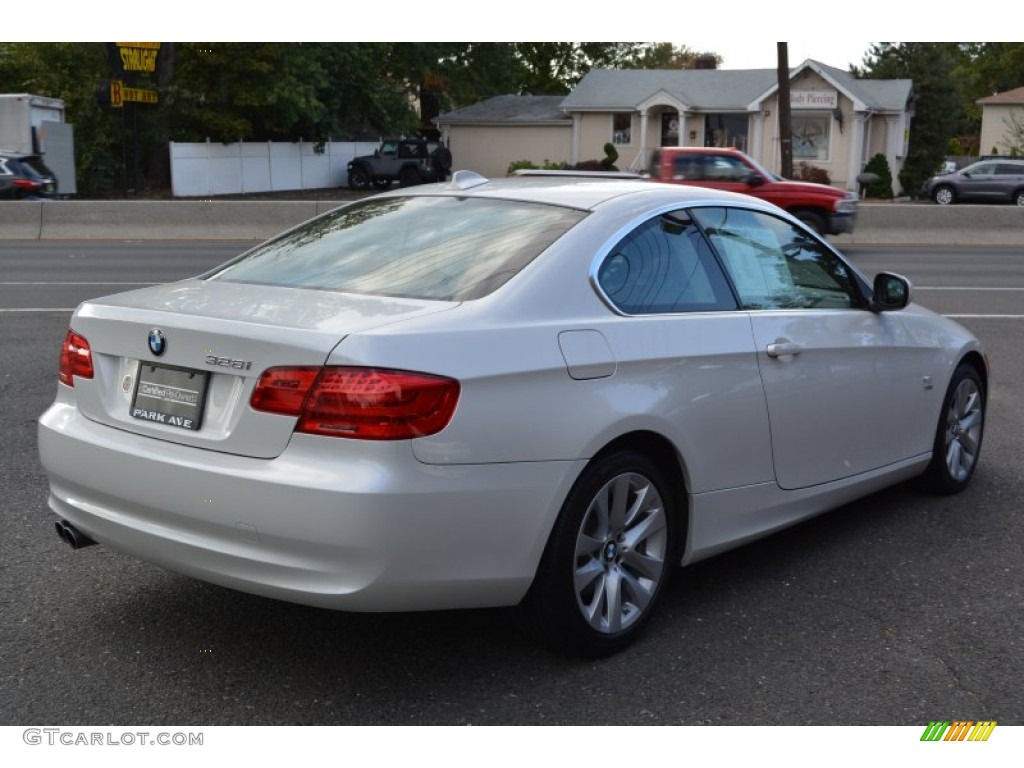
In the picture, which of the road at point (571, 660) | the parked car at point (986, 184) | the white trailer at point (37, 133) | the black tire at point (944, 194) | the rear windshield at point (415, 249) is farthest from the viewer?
the black tire at point (944, 194)

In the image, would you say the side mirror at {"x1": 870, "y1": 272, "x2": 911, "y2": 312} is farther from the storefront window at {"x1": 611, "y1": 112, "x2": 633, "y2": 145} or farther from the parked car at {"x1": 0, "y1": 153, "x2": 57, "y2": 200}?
the storefront window at {"x1": 611, "y1": 112, "x2": 633, "y2": 145}

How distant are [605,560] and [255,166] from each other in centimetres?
4497

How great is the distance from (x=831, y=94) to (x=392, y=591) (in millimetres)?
48284

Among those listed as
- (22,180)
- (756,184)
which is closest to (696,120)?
(22,180)

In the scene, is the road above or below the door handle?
below

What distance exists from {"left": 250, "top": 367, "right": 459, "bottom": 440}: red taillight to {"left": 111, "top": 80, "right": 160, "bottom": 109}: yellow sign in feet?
123

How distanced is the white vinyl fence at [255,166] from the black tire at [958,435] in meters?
39.5

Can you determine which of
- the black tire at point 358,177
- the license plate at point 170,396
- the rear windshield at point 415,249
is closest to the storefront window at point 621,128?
the black tire at point 358,177

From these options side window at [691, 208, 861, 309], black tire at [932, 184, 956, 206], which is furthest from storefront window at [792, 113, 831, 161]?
side window at [691, 208, 861, 309]

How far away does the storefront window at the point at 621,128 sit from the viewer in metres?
53.9

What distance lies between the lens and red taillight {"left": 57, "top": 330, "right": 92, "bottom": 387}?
4305 mm

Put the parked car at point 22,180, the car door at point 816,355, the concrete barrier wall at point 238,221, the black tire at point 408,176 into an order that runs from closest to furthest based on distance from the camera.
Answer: the car door at point 816,355, the concrete barrier wall at point 238,221, the parked car at point 22,180, the black tire at point 408,176

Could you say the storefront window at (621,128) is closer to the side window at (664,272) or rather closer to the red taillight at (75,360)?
the side window at (664,272)

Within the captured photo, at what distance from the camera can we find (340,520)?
3.61m
